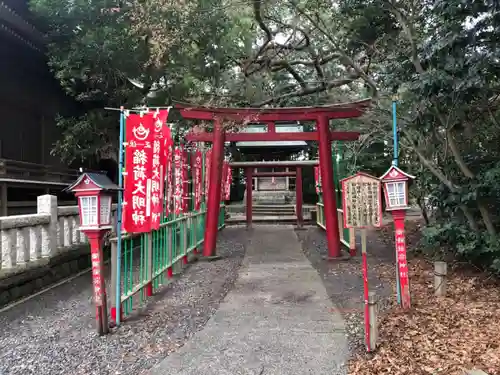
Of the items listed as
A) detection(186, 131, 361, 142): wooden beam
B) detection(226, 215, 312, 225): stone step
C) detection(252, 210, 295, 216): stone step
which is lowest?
detection(226, 215, 312, 225): stone step

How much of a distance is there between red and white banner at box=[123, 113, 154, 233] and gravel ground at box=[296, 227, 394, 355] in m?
2.90

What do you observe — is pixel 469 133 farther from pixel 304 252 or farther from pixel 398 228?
pixel 304 252

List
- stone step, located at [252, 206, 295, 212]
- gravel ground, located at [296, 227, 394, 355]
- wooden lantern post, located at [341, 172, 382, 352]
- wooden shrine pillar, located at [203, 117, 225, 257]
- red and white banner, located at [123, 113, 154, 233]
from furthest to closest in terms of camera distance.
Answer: stone step, located at [252, 206, 295, 212] → wooden shrine pillar, located at [203, 117, 225, 257] → wooden lantern post, located at [341, 172, 382, 352] → red and white banner, located at [123, 113, 154, 233] → gravel ground, located at [296, 227, 394, 355]

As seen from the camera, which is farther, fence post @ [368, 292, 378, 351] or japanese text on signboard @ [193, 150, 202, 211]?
japanese text on signboard @ [193, 150, 202, 211]

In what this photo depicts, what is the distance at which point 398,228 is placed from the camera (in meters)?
5.59

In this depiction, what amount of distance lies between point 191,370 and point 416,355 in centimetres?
219

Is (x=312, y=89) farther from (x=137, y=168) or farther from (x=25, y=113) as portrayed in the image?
Answer: (x=25, y=113)

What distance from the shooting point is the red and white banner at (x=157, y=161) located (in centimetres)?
548

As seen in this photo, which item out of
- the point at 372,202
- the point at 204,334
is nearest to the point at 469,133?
the point at 372,202

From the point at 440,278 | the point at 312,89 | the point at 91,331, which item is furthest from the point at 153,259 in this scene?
the point at 312,89

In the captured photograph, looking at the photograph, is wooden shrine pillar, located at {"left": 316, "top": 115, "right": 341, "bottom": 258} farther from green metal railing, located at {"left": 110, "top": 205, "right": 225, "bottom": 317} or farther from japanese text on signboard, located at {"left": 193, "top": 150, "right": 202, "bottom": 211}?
green metal railing, located at {"left": 110, "top": 205, "right": 225, "bottom": 317}

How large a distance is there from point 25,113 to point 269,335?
10.6 metres

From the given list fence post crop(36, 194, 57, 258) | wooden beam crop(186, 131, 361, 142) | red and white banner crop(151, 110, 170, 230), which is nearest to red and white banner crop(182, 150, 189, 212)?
wooden beam crop(186, 131, 361, 142)

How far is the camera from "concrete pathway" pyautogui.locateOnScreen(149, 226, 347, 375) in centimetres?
399
